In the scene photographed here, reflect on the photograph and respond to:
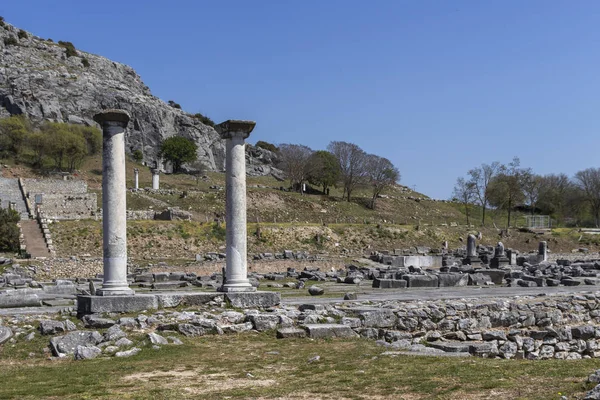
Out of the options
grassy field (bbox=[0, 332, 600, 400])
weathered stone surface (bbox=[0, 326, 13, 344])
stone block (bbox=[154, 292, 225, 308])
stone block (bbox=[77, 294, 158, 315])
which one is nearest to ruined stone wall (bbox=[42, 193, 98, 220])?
stone block (bbox=[154, 292, 225, 308])

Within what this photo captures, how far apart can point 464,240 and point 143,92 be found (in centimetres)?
10518

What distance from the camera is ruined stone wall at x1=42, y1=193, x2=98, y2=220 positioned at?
5978 centimetres

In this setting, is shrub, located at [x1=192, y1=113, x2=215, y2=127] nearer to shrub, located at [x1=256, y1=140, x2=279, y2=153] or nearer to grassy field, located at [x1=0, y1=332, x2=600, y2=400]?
shrub, located at [x1=256, y1=140, x2=279, y2=153]

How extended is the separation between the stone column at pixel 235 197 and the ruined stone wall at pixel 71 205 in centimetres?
4115

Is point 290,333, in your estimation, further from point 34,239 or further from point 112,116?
point 34,239

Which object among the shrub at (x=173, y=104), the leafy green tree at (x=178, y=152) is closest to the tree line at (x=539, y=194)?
the leafy green tree at (x=178, y=152)

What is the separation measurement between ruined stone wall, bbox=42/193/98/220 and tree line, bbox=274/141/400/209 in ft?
120

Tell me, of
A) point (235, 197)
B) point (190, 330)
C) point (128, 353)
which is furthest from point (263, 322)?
point (235, 197)

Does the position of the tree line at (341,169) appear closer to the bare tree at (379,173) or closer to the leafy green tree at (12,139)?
the bare tree at (379,173)

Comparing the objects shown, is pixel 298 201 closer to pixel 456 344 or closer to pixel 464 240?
pixel 464 240

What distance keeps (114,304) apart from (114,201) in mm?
2794

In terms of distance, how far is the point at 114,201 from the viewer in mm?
19281

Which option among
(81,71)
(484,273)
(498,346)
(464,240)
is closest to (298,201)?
(464,240)

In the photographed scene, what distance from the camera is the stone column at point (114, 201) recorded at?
62.5ft
